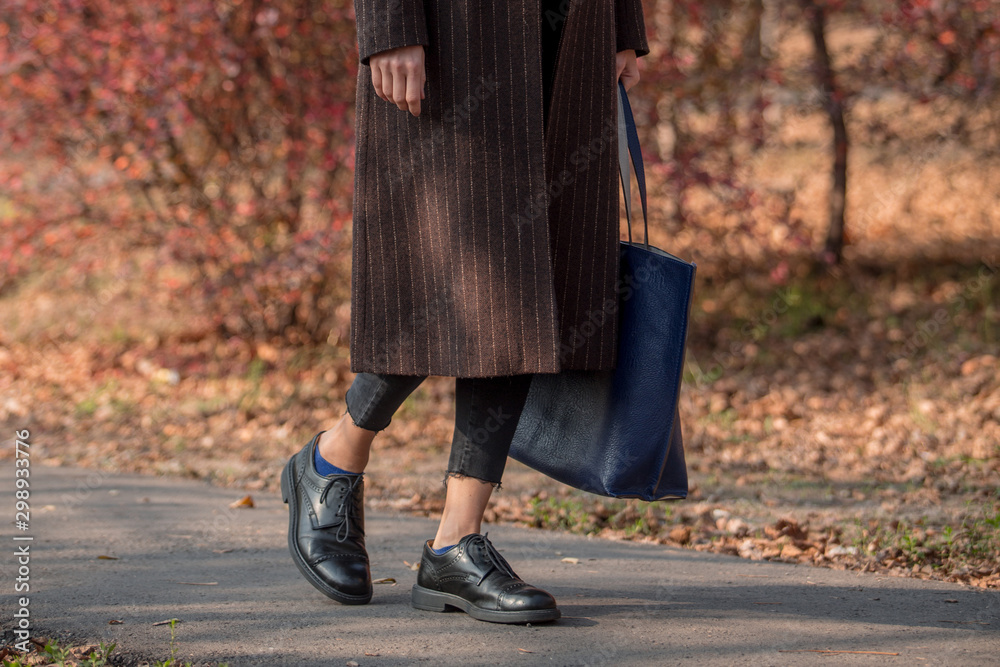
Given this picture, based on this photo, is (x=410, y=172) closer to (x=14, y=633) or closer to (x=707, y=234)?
(x=14, y=633)

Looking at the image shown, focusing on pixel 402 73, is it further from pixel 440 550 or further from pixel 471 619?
pixel 471 619

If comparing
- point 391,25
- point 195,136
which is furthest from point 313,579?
point 195,136

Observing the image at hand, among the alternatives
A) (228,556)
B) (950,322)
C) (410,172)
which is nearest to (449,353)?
(410,172)

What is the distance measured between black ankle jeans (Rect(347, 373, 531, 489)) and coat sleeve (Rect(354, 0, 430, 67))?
A: 0.66 m

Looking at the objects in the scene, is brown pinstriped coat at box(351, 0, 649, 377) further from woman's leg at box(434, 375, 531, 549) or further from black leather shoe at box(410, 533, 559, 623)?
black leather shoe at box(410, 533, 559, 623)

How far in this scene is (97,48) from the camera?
14.4 feet

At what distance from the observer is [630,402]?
1.95 m

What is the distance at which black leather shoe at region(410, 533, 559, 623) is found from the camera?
189 centimetres

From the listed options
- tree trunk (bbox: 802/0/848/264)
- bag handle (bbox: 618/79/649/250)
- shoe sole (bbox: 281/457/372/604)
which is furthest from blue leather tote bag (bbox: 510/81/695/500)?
tree trunk (bbox: 802/0/848/264)

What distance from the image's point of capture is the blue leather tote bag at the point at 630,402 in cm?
191

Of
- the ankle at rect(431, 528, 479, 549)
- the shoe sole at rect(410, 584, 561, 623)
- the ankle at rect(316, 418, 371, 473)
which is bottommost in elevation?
the shoe sole at rect(410, 584, 561, 623)

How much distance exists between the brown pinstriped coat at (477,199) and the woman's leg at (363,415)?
Answer: 0.27 ft

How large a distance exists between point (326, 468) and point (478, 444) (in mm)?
370

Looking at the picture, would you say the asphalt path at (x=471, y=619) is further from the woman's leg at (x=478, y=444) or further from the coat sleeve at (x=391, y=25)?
the coat sleeve at (x=391, y=25)
